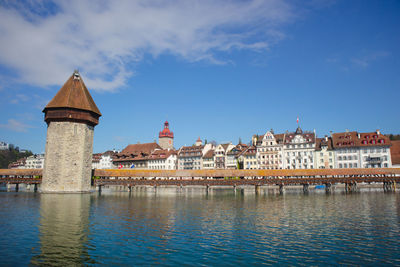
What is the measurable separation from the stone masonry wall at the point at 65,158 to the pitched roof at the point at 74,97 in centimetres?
253

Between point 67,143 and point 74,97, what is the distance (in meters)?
6.69

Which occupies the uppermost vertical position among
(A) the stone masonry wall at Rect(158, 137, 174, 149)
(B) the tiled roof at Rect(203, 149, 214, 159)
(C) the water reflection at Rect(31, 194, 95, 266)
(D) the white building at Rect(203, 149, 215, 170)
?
(A) the stone masonry wall at Rect(158, 137, 174, 149)

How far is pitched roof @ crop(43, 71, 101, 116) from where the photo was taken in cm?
4259

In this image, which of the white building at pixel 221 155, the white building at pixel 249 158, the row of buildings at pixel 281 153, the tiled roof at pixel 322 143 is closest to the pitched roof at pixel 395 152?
the row of buildings at pixel 281 153

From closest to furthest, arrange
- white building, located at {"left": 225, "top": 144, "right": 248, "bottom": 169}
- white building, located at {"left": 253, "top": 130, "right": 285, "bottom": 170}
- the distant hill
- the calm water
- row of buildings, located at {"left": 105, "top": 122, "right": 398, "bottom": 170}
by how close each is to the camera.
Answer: the calm water < row of buildings, located at {"left": 105, "top": 122, "right": 398, "bottom": 170} < white building, located at {"left": 253, "top": 130, "right": 285, "bottom": 170} < white building, located at {"left": 225, "top": 144, "right": 248, "bottom": 169} < the distant hill

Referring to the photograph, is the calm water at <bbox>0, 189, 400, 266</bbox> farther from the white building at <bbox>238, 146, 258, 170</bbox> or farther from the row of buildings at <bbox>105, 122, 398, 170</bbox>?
the white building at <bbox>238, 146, 258, 170</bbox>

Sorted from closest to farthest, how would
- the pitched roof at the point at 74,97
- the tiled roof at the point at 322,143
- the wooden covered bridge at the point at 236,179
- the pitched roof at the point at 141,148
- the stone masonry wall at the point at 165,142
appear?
the pitched roof at the point at 74,97 → the wooden covered bridge at the point at 236,179 → the tiled roof at the point at 322,143 → the pitched roof at the point at 141,148 → the stone masonry wall at the point at 165,142

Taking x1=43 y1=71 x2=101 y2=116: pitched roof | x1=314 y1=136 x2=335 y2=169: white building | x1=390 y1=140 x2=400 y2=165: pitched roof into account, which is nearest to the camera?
x1=43 y1=71 x2=101 y2=116: pitched roof

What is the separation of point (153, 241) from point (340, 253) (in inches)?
300

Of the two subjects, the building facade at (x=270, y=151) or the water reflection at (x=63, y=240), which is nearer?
the water reflection at (x=63, y=240)

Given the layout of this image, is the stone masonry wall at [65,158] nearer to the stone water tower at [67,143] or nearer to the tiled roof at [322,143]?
the stone water tower at [67,143]

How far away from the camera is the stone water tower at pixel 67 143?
41656 millimetres

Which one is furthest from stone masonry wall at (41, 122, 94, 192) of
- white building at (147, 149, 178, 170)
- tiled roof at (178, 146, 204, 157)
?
tiled roof at (178, 146, 204, 157)

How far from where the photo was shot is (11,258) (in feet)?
35.6
